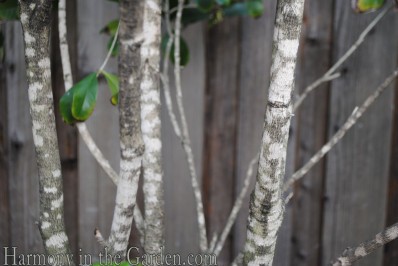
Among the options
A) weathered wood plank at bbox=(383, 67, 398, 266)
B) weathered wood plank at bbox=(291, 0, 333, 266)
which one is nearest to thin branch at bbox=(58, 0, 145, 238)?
weathered wood plank at bbox=(291, 0, 333, 266)

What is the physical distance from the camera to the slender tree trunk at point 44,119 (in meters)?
0.76

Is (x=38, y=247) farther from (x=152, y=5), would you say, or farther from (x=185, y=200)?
(x=152, y=5)

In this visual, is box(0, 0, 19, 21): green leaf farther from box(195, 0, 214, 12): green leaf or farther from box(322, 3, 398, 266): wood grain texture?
box(322, 3, 398, 266): wood grain texture

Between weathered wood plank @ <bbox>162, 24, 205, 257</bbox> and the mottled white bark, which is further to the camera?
weathered wood plank @ <bbox>162, 24, 205, 257</bbox>

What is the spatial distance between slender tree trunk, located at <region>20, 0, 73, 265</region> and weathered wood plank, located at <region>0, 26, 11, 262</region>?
1.89 ft

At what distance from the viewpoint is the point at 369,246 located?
76 cm

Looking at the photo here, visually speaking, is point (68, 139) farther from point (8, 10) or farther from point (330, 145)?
point (330, 145)

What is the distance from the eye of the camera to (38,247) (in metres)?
1.36

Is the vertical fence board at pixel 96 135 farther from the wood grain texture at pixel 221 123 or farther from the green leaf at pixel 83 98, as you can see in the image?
the green leaf at pixel 83 98

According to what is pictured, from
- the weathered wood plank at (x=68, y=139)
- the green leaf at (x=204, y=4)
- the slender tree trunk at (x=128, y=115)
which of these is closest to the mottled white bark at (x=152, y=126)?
the slender tree trunk at (x=128, y=115)

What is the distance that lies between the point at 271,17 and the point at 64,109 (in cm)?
65

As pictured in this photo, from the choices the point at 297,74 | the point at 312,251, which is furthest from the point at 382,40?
the point at 312,251

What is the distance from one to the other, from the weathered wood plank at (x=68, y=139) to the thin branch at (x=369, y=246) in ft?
2.66

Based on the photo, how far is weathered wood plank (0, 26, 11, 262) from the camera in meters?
1.33
